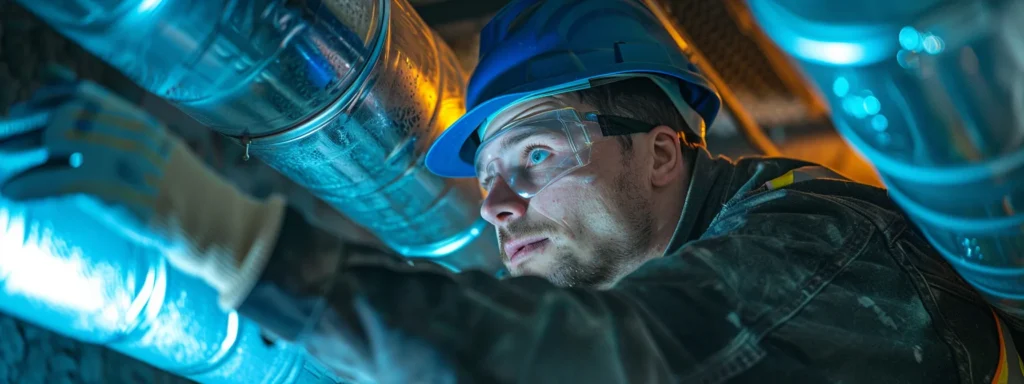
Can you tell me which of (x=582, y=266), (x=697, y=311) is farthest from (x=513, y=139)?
(x=697, y=311)

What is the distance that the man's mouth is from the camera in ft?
5.90

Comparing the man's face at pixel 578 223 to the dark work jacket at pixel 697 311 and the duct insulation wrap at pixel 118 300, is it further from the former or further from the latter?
the duct insulation wrap at pixel 118 300

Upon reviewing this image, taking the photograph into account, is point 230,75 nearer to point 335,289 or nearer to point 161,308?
point 161,308

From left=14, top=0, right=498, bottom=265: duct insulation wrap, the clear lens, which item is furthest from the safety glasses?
left=14, top=0, right=498, bottom=265: duct insulation wrap

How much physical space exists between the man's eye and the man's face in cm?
2

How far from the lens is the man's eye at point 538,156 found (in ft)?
5.88

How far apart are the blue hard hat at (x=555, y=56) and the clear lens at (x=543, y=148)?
79 millimetres

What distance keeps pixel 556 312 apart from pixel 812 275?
44 cm

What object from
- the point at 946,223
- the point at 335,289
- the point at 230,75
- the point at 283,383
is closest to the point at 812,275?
the point at 946,223

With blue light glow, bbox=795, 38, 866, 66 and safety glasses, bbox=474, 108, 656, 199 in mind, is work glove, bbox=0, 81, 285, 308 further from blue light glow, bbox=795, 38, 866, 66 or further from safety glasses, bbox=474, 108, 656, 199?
safety glasses, bbox=474, 108, 656, 199

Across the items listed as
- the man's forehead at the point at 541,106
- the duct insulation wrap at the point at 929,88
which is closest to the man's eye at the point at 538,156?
the man's forehead at the point at 541,106

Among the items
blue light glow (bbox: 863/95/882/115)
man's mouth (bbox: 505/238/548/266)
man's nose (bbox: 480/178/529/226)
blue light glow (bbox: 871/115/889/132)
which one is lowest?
man's mouth (bbox: 505/238/548/266)

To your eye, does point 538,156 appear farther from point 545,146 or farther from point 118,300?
point 118,300

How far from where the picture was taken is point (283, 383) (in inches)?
56.7
